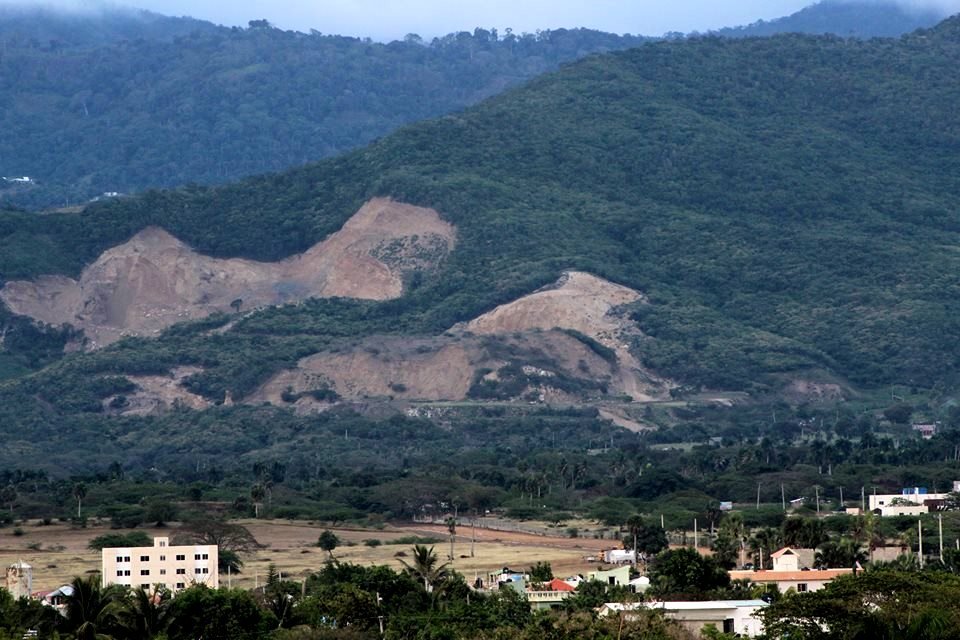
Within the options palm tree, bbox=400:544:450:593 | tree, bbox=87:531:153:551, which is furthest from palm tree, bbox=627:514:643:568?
tree, bbox=87:531:153:551

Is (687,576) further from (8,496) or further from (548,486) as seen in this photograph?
(548,486)

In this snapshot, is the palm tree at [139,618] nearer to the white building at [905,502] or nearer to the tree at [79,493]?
the white building at [905,502]

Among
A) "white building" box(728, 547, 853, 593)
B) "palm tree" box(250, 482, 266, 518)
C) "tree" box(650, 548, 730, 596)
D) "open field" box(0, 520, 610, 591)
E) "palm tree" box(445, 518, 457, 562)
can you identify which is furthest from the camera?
"palm tree" box(250, 482, 266, 518)

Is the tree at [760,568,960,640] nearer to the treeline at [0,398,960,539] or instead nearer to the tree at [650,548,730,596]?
the tree at [650,548,730,596]

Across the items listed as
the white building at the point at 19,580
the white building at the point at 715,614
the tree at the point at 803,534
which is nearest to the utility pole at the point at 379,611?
the white building at the point at 715,614

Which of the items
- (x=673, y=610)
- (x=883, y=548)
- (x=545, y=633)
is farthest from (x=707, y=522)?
(x=545, y=633)

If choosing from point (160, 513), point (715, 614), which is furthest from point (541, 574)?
point (160, 513)
